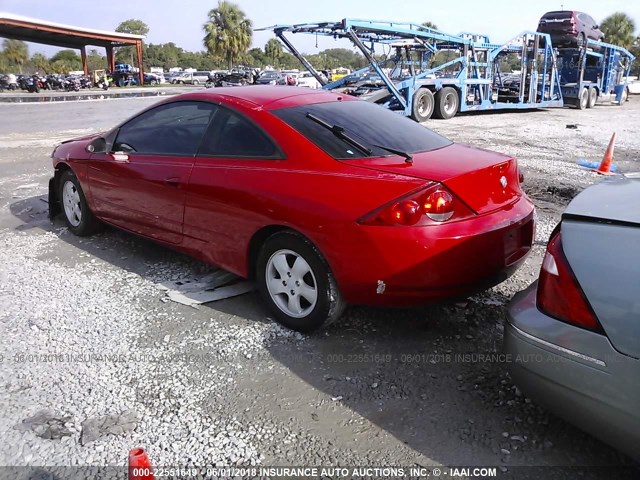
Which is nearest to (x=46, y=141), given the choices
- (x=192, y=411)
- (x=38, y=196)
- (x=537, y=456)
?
(x=38, y=196)

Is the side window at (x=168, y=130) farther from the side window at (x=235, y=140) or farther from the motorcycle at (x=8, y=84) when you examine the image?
the motorcycle at (x=8, y=84)

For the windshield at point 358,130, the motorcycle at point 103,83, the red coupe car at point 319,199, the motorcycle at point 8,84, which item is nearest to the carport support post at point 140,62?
the motorcycle at point 103,83

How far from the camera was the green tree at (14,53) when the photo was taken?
66.0 metres

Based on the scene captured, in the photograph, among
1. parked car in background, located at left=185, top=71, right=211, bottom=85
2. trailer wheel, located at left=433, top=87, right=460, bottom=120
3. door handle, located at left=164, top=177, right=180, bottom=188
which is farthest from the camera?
parked car in background, located at left=185, top=71, right=211, bottom=85

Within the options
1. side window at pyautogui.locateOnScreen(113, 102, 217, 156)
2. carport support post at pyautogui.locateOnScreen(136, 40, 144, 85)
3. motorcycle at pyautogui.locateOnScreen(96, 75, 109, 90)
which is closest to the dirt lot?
side window at pyautogui.locateOnScreen(113, 102, 217, 156)

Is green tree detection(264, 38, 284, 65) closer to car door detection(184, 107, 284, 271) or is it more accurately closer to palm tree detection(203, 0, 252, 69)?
palm tree detection(203, 0, 252, 69)

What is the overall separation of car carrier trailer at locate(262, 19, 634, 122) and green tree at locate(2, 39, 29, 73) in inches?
2509

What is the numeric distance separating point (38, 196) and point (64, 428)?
17.5 ft

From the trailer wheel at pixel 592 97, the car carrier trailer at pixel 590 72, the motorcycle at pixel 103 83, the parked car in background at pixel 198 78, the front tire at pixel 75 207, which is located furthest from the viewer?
the parked car in background at pixel 198 78

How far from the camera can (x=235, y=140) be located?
376 cm

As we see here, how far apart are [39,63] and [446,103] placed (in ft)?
234

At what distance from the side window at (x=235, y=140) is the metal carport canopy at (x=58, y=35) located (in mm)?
40866

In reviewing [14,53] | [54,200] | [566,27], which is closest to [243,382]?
[54,200]

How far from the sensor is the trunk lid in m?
3.06
